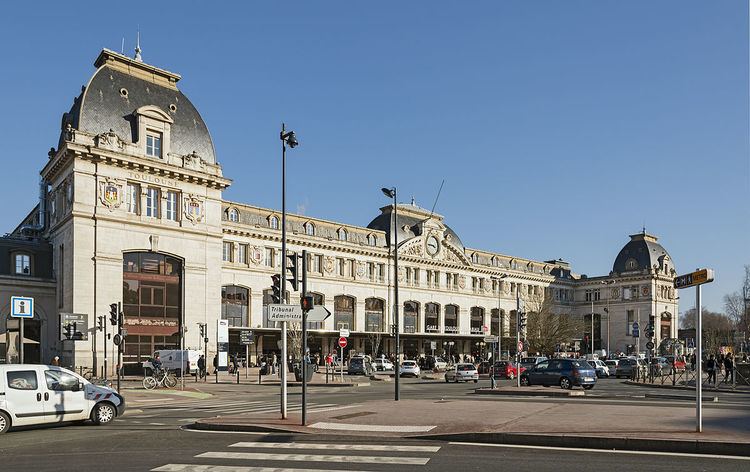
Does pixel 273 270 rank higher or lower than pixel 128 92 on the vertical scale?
lower

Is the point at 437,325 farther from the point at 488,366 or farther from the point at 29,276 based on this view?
the point at 29,276

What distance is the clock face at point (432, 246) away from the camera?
92.6 m

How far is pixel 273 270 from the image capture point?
74250mm

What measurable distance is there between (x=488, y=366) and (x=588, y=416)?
45106mm

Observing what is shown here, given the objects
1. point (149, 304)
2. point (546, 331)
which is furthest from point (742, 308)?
point (149, 304)

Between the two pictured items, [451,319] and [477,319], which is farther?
[477,319]

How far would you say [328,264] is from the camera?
8012cm

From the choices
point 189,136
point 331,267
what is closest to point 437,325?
point 331,267

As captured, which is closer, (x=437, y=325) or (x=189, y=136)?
(x=189, y=136)

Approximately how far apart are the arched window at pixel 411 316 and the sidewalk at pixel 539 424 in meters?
66.8

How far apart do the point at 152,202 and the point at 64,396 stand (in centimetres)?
3491

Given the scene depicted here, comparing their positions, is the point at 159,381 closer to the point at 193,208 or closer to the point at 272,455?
the point at 193,208

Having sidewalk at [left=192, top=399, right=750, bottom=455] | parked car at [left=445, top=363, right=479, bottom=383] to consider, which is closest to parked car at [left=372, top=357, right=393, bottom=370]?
parked car at [left=445, top=363, right=479, bottom=383]

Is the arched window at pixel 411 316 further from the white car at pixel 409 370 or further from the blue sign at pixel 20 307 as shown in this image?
the blue sign at pixel 20 307
